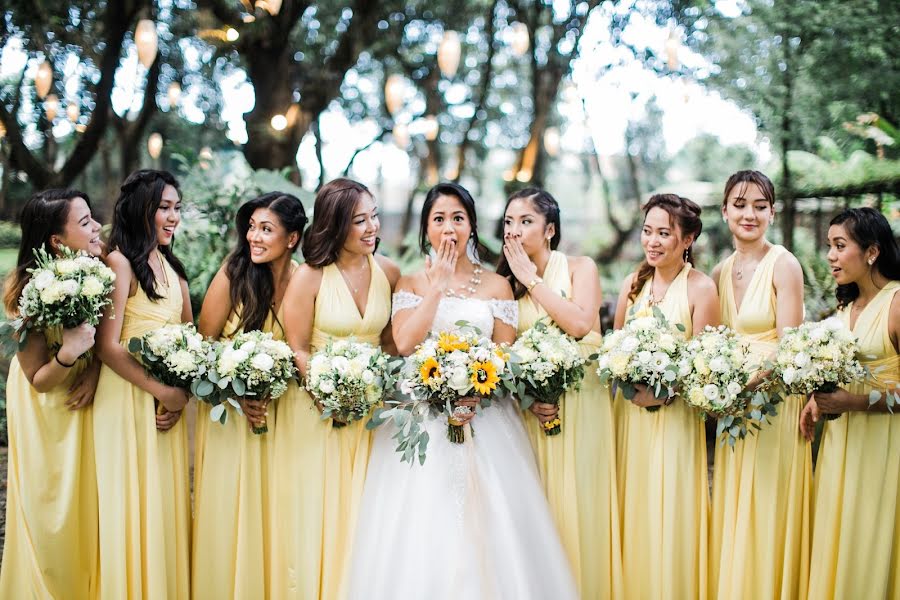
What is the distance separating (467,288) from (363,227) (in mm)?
728

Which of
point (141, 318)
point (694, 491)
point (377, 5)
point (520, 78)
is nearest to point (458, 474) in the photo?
point (694, 491)

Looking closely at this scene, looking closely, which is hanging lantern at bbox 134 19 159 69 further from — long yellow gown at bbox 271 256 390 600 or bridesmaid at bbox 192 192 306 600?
long yellow gown at bbox 271 256 390 600

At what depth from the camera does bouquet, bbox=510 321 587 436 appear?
3.83 metres

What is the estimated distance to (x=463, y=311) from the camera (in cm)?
423

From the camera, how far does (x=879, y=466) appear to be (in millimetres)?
3912

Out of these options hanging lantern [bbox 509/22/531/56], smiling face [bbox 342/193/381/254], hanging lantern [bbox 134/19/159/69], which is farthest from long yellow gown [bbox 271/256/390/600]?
hanging lantern [bbox 509/22/531/56]

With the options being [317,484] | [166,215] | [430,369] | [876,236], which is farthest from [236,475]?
[876,236]

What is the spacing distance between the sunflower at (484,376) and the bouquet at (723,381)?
104 cm

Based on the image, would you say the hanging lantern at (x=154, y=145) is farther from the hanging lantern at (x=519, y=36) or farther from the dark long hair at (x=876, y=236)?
the dark long hair at (x=876, y=236)

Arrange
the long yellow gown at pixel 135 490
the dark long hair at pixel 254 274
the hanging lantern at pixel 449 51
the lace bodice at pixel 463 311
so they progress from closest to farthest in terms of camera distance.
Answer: the long yellow gown at pixel 135 490, the lace bodice at pixel 463 311, the dark long hair at pixel 254 274, the hanging lantern at pixel 449 51

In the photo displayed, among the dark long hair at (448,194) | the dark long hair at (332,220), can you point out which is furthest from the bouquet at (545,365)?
the dark long hair at (332,220)

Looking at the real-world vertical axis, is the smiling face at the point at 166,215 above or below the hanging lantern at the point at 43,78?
below

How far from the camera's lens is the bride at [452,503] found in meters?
3.66

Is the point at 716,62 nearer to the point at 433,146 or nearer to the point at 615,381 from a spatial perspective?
the point at 433,146
